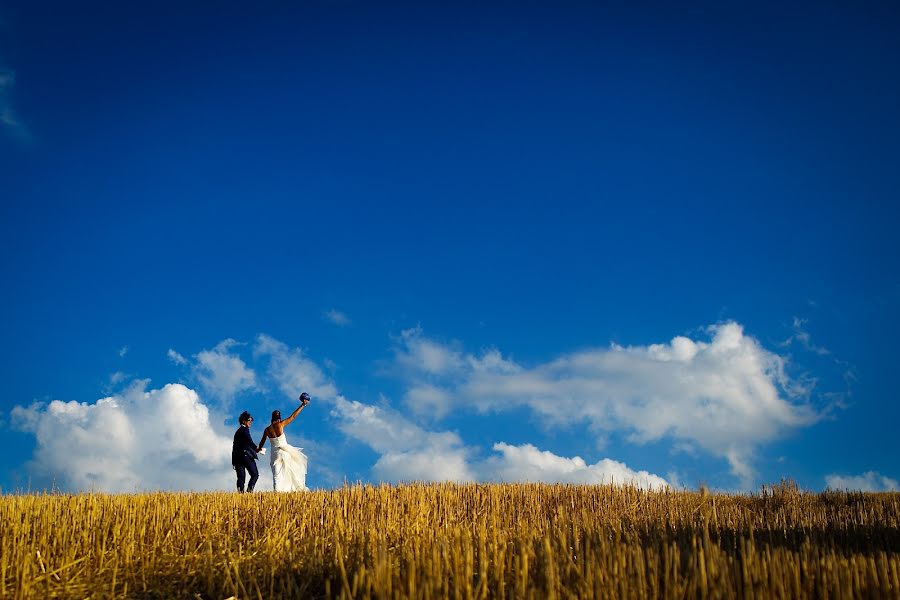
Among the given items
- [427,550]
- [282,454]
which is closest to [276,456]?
[282,454]

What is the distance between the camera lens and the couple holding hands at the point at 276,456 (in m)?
17.4

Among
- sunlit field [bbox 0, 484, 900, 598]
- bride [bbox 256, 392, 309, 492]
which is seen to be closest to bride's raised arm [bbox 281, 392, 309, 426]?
bride [bbox 256, 392, 309, 492]

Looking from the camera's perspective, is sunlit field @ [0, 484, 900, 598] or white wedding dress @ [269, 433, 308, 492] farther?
white wedding dress @ [269, 433, 308, 492]

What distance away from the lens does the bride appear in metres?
17.8

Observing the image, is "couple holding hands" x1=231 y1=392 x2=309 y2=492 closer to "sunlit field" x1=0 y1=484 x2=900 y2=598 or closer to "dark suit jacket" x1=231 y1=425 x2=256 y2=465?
"dark suit jacket" x1=231 y1=425 x2=256 y2=465

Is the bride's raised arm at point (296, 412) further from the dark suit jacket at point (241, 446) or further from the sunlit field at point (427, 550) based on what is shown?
the sunlit field at point (427, 550)

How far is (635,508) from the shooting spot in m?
14.0

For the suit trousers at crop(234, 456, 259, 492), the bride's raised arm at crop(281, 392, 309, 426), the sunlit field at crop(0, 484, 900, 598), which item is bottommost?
the sunlit field at crop(0, 484, 900, 598)

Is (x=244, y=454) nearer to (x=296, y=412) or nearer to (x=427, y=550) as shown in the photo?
(x=296, y=412)

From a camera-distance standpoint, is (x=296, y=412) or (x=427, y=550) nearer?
(x=427, y=550)

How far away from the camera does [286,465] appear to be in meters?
18.1

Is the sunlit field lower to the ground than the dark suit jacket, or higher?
lower

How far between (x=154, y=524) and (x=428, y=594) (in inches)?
251

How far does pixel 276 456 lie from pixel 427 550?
476 inches
